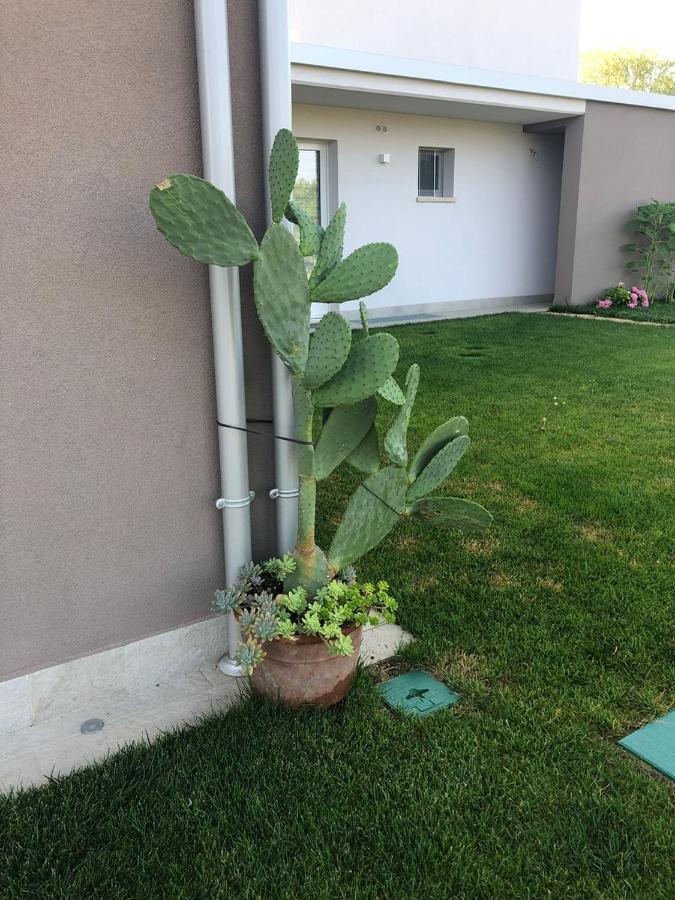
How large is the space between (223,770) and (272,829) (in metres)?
0.27

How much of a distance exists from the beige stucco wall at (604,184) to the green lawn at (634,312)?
0.95 ft

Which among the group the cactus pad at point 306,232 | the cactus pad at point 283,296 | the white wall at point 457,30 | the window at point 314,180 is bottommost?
the cactus pad at point 283,296

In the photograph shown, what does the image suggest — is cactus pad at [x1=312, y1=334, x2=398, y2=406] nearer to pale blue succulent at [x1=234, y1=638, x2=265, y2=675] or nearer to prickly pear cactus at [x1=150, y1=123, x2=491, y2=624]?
prickly pear cactus at [x1=150, y1=123, x2=491, y2=624]

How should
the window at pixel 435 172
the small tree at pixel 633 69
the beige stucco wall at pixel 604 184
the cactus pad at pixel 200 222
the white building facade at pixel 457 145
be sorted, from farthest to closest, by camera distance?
the small tree at pixel 633 69, the window at pixel 435 172, the beige stucco wall at pixel 604 184, the white building facade at pixel 457 145, the cactus pad at pixel 200 222

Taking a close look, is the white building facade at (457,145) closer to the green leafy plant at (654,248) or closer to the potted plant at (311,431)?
the green leafy plant at (654,248)

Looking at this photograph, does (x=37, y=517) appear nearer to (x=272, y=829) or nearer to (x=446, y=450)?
(x=272, y=829)

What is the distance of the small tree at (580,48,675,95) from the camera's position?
40.8m

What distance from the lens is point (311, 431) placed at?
7.84 ft

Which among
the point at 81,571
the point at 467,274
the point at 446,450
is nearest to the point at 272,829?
the point at 81,571

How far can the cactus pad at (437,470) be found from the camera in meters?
2.44

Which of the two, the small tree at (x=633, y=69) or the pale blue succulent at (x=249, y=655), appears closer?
the pale blue succulent at (x=249, y=655)

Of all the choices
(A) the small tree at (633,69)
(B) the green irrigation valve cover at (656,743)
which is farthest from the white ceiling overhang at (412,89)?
(A) the small tree at (633,69)

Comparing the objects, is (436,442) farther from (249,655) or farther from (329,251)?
(249,655)

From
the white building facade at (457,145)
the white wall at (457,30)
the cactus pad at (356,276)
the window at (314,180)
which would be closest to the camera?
the cactus pad at (356,276)
